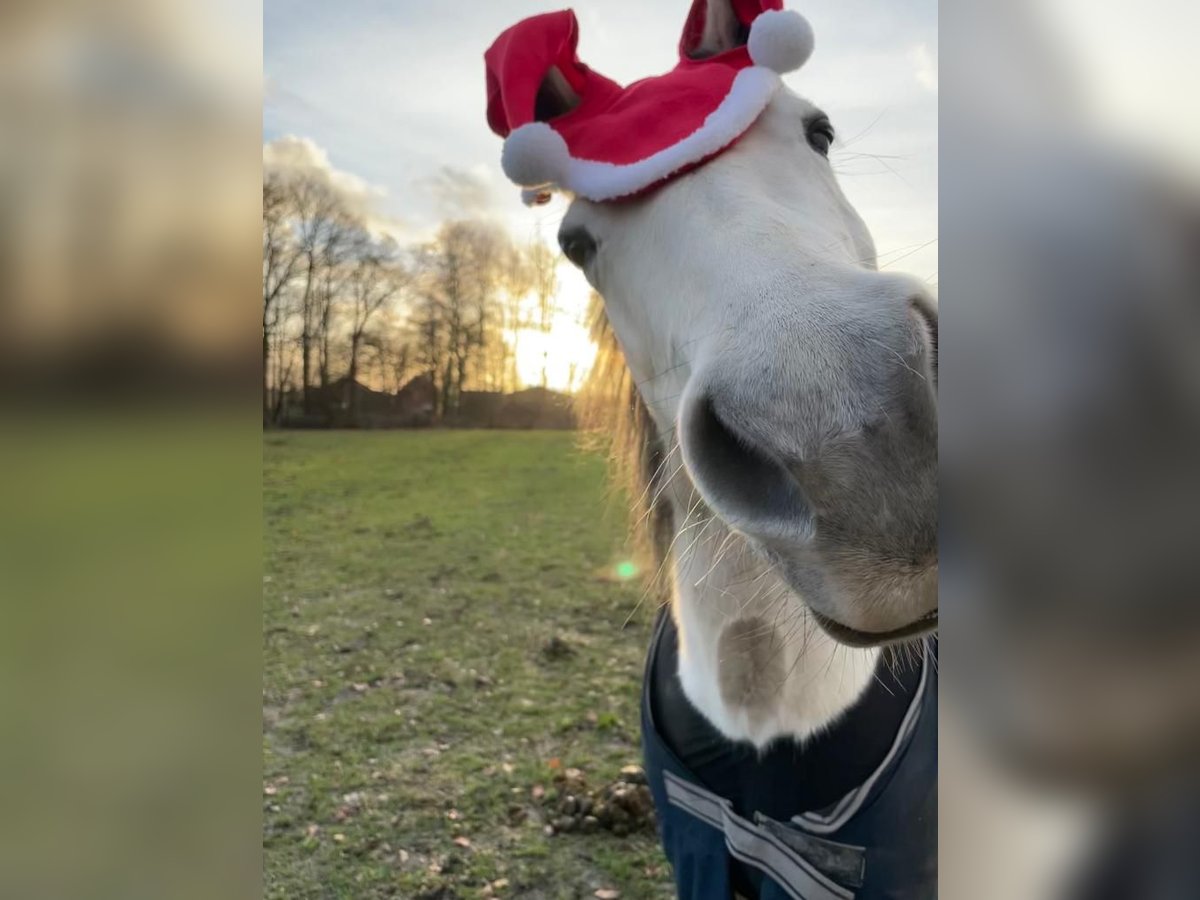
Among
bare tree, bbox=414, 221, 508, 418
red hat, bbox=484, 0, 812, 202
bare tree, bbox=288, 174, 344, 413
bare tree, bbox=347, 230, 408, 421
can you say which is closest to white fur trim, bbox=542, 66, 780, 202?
red hat, bbox=484, 0, 812, 202

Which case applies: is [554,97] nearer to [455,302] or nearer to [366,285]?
[366,285]

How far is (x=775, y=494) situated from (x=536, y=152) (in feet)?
1.56

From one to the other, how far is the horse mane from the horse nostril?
1.42 feet

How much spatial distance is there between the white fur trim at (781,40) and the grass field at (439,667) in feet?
2.32

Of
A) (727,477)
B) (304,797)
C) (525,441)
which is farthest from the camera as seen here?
(525,441)

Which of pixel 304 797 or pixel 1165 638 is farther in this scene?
pixel 304 797

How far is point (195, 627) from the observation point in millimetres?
333

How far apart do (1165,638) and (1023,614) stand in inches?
2.0

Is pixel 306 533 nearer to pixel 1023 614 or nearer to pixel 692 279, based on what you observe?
pixel 692 279

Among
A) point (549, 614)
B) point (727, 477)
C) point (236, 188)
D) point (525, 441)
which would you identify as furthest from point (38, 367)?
point (549, 614)

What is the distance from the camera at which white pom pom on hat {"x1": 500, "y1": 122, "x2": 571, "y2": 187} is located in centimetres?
77

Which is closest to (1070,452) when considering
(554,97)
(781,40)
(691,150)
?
(691,150)

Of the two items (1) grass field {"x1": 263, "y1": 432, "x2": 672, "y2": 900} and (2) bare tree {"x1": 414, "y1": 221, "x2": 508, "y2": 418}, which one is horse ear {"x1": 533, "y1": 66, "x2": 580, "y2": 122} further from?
(2) bare tree {"x1": 414, "y1": 221, "x2": 508, "y2": 418}

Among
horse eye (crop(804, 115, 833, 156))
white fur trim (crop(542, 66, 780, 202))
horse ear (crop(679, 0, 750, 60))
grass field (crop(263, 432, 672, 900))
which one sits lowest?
grass field (crop(263, 432, 672, 900))
